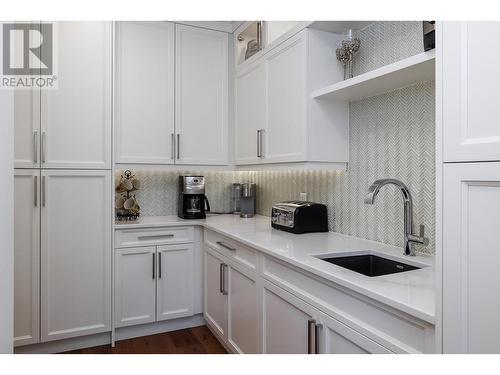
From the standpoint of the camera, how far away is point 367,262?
1806 mm

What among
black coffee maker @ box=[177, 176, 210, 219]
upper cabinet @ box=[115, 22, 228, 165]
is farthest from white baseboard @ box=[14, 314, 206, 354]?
upper cabinet @ box=[115, 22, 228, 165]

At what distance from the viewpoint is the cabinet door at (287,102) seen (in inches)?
81.4

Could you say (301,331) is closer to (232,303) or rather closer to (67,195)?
(232,303)

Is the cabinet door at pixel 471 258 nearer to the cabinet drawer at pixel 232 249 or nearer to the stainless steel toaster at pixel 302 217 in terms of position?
the cabinet drawer at pixel 232 249

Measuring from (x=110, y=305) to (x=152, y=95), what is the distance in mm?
1589

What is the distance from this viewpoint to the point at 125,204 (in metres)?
2.87

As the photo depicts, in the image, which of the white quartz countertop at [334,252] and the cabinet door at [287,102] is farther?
the cabinet door at [287,102]

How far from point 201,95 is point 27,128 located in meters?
1.27

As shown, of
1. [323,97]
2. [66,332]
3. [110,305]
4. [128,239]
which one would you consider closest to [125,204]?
[128,239]

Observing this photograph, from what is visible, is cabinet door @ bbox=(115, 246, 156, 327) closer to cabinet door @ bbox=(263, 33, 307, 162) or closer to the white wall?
cabinet door @ bbox=(263, 33, 307, 162)

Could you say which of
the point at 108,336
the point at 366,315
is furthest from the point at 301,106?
the point at 108,336

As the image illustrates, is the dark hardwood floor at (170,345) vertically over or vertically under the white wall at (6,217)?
under

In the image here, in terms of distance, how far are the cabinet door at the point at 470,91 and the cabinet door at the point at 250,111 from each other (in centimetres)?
165

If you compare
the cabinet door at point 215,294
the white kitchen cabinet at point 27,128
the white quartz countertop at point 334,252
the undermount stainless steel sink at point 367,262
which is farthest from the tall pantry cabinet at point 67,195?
the undermount stainless steel sink at point 367,262
